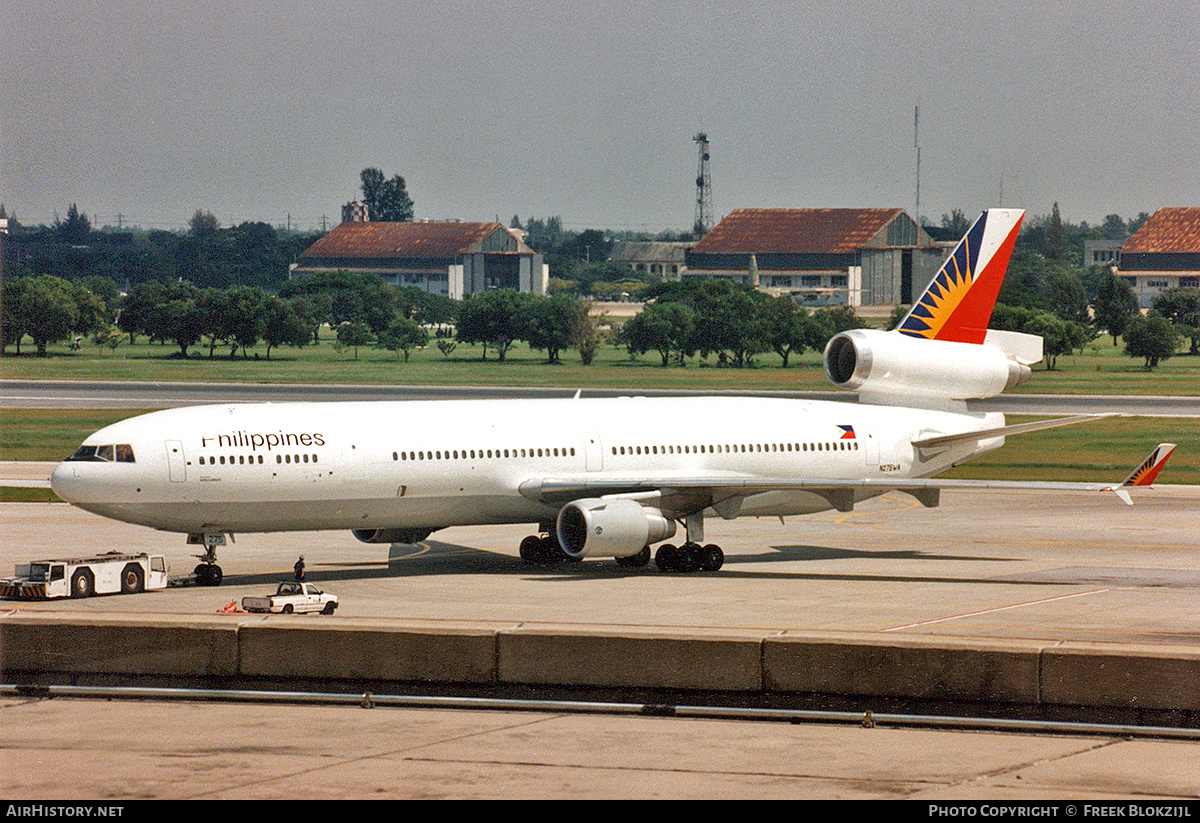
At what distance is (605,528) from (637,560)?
355 centimetres

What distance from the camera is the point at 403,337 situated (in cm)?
15125

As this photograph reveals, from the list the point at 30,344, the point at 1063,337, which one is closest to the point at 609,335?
the point at 1063,337

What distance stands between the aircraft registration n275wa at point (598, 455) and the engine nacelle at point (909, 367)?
0.06 meters

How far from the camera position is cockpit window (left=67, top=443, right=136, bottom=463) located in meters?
37.1

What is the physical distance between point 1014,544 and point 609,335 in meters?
109

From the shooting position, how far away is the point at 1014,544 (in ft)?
161

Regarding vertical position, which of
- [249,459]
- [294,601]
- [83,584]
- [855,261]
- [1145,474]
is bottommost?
[83,584]

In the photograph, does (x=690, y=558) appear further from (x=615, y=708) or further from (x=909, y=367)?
(x=615, y=708)

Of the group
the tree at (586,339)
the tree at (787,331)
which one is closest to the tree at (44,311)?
the tree at (586,339)

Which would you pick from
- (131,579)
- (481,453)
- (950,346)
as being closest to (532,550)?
(481,453)

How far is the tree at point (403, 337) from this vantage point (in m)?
151

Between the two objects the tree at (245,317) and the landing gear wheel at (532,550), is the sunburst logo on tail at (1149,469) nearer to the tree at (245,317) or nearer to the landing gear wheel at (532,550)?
the landing gear wheel at (532,550)

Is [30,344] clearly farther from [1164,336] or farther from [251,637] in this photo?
[251,637]

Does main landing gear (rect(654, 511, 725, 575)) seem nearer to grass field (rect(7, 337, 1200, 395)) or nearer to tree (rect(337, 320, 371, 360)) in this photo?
grass field (rect(7, 337, 1200, 395))
